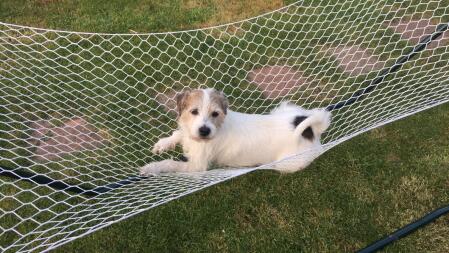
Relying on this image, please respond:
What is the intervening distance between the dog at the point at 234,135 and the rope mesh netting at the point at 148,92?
170 millimetres

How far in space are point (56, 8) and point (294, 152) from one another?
385 centimetres

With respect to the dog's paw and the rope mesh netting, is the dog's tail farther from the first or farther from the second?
the dog's paw

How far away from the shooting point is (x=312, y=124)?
134 inches

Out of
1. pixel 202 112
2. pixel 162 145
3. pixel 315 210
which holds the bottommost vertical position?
pixel 315 210

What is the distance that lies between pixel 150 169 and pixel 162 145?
13.5 inches

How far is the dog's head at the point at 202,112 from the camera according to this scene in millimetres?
3232

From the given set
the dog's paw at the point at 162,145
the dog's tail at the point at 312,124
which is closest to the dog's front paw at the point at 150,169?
the dog's paw at the point at 162,145

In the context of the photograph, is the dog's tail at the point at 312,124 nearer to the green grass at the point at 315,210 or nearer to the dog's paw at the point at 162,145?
the green grass at the point at 315,210

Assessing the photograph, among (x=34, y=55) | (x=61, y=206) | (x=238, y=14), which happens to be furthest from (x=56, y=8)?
(x=61, y=206)

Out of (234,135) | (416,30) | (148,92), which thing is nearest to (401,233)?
(234,135)

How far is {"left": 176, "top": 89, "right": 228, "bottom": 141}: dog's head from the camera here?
323 cm

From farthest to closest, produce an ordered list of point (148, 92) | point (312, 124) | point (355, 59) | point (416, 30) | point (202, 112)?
point (416, 30)
point (355, 59)
point (148, 92)
point (312, 124)
point (202, 112)

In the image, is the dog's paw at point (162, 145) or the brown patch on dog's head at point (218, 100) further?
the dog's paw at point (162, 145)

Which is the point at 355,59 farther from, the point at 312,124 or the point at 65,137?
the point at 65,137
